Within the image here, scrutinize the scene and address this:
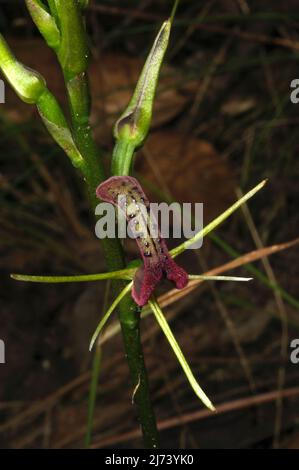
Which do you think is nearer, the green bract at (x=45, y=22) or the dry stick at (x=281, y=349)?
the green bract at (x=45, y=22)

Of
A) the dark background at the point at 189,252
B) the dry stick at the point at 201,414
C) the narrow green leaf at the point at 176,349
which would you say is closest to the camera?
the narrow green leaf at the point at 176,349

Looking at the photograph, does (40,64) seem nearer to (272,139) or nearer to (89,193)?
(272,139)

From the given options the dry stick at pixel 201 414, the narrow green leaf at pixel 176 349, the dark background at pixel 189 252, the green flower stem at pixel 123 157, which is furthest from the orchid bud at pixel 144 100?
the dry stick at pixel 201 414

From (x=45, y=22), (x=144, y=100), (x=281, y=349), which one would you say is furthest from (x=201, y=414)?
(x=45, y=22)

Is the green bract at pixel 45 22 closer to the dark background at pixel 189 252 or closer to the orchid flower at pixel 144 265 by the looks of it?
the orchid flower at pixel 144 265

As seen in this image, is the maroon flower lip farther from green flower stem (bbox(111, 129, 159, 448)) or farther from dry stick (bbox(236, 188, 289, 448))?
dry stick (bbox(236, 188, 289, 448))

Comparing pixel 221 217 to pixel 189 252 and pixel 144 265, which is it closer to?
pixel 144 265
